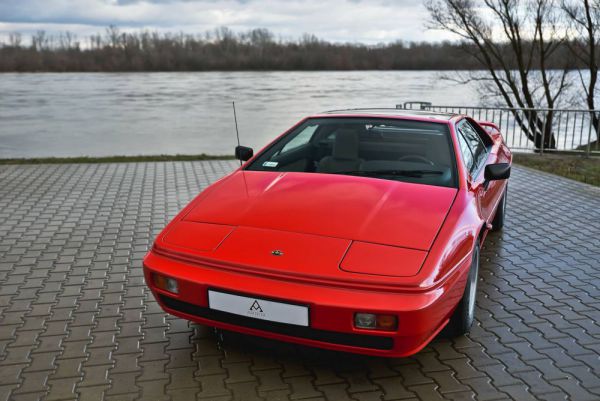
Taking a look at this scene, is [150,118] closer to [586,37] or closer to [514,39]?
[514,39]

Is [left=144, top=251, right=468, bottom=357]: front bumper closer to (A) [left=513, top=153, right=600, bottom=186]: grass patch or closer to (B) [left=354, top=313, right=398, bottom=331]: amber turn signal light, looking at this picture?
(B) [left=354, top=313, right=398, bottom=331]: amber turn signal light

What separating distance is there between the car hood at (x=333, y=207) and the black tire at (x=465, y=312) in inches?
18.6

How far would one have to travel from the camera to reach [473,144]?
450 cm

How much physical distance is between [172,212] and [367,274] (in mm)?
4494

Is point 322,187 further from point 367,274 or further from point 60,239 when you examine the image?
point 60,239

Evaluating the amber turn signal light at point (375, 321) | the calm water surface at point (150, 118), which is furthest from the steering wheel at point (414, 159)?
the calm water surface at point (150, 118)

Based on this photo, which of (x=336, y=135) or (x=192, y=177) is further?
(x=192, y=177)

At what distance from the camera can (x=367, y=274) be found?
264cm

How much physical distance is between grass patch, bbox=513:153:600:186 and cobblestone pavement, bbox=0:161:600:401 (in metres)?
3.49

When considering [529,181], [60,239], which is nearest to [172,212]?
[60,239]

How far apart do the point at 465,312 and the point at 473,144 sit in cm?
167

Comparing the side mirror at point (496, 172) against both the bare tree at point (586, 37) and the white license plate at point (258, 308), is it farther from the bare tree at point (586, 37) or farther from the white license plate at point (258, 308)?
the bare tree at point (586, 37)

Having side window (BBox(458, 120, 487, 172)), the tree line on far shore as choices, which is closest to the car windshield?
side window (BBox(458, 120, 487, 172))

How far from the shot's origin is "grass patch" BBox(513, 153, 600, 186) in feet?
30.2
